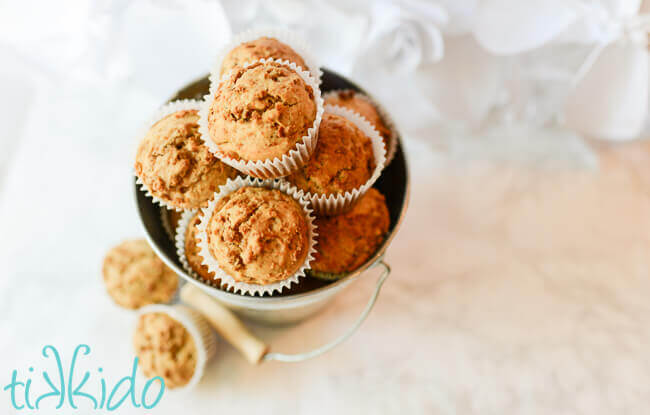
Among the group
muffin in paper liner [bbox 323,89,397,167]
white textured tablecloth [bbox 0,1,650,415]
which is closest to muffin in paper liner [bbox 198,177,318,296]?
muffin in paper liner [bbox 323,89,397,167]

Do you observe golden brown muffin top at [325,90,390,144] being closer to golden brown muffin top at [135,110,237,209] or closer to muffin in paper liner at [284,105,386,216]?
muffin in paper liner at [284,105,386,216]

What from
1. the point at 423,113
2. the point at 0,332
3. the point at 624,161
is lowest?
the point at 624,161

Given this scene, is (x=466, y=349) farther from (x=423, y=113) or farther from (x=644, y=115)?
(x=644, y=115)

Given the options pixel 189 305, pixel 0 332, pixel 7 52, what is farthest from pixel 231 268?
pixel 7 52

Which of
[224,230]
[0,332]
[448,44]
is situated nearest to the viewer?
[224,230]

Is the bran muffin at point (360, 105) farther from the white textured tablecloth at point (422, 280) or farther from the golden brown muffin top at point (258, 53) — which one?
the white textured tablecloth at point (422, 280)

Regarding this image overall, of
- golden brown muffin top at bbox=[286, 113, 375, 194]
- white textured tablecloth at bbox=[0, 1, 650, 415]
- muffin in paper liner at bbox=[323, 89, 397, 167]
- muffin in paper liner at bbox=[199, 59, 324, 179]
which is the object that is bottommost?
white textured tablecloth at bbox=[0, 1, 650, 415]

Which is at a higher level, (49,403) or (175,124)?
(175,124)

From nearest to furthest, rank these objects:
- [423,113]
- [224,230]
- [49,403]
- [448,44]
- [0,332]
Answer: [224,230], [49,403], [0,332], [448,44], [423,113]
